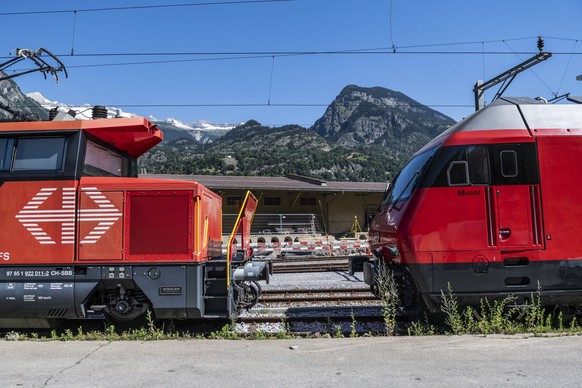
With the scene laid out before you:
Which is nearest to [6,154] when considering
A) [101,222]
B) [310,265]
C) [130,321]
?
[101,222]

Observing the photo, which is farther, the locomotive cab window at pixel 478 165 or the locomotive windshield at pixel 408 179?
the locomotive windshield at pixel 408 179

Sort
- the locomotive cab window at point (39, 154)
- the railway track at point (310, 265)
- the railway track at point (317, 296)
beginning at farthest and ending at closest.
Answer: the railway track at point (310, 265) → the railway track at point (317, 296) → the locomotive cab window at point (39, 154)

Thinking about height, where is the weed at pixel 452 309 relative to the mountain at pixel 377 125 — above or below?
below

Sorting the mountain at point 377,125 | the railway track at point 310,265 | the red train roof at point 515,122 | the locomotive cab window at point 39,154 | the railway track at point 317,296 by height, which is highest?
the mountain at point 377,125

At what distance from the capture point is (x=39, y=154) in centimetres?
620

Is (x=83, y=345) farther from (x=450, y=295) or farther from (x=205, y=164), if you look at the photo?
(x=205, y=164)

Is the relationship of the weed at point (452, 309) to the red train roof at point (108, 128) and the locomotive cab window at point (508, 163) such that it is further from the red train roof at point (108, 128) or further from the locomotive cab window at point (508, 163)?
the red train roof at point (108, 128)

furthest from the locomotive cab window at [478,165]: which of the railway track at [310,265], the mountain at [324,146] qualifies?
the railway track at [310,265]

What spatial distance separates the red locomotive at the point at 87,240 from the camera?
19.8 ft

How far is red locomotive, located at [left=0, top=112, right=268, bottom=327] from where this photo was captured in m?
6.04

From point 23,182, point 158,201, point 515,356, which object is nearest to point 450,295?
point 515,356

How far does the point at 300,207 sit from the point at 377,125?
12263 centimetres

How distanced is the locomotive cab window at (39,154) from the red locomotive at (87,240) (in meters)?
0.01

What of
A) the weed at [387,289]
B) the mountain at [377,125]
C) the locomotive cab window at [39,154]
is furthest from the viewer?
the mountain at [377,125]
